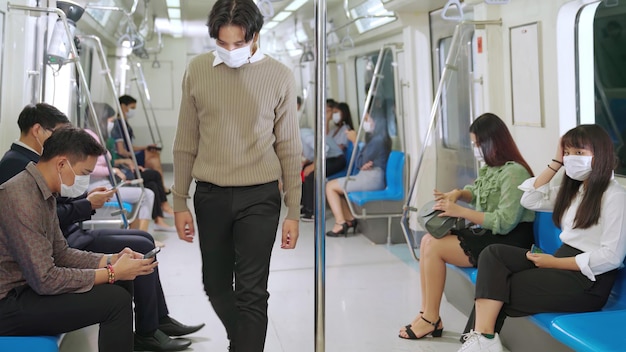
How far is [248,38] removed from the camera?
2521mm

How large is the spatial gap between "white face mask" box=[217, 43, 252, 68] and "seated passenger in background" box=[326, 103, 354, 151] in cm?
537

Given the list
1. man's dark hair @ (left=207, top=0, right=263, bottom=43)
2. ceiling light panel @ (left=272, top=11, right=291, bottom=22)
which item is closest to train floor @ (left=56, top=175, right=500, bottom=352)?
man's dark hair @ (left=207, top=0, right=263, bottom=43)

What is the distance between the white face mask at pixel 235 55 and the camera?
2504 millimetres

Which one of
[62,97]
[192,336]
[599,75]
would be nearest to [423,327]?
[192,336]

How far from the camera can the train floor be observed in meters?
3.69

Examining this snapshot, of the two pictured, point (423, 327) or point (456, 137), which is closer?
point (423, 327)

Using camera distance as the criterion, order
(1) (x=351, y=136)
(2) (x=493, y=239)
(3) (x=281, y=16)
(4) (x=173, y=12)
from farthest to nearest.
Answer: (3) (x=281, y=16) → (4) (x=173, y=12) → (1) (x=351, y=136) → (2) (x=493, y=239)

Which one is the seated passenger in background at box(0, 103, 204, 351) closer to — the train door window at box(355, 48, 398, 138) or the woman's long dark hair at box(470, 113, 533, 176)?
the woman's long dark hair at box(470, 113, 533, 176)

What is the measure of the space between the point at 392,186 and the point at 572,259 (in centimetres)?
353

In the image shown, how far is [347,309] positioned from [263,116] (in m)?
2.05

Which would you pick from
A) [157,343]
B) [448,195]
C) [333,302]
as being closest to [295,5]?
[333,302]

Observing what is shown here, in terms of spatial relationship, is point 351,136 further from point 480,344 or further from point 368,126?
point 480,344

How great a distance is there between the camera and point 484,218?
140 inches

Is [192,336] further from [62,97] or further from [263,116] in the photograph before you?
[62,97]
